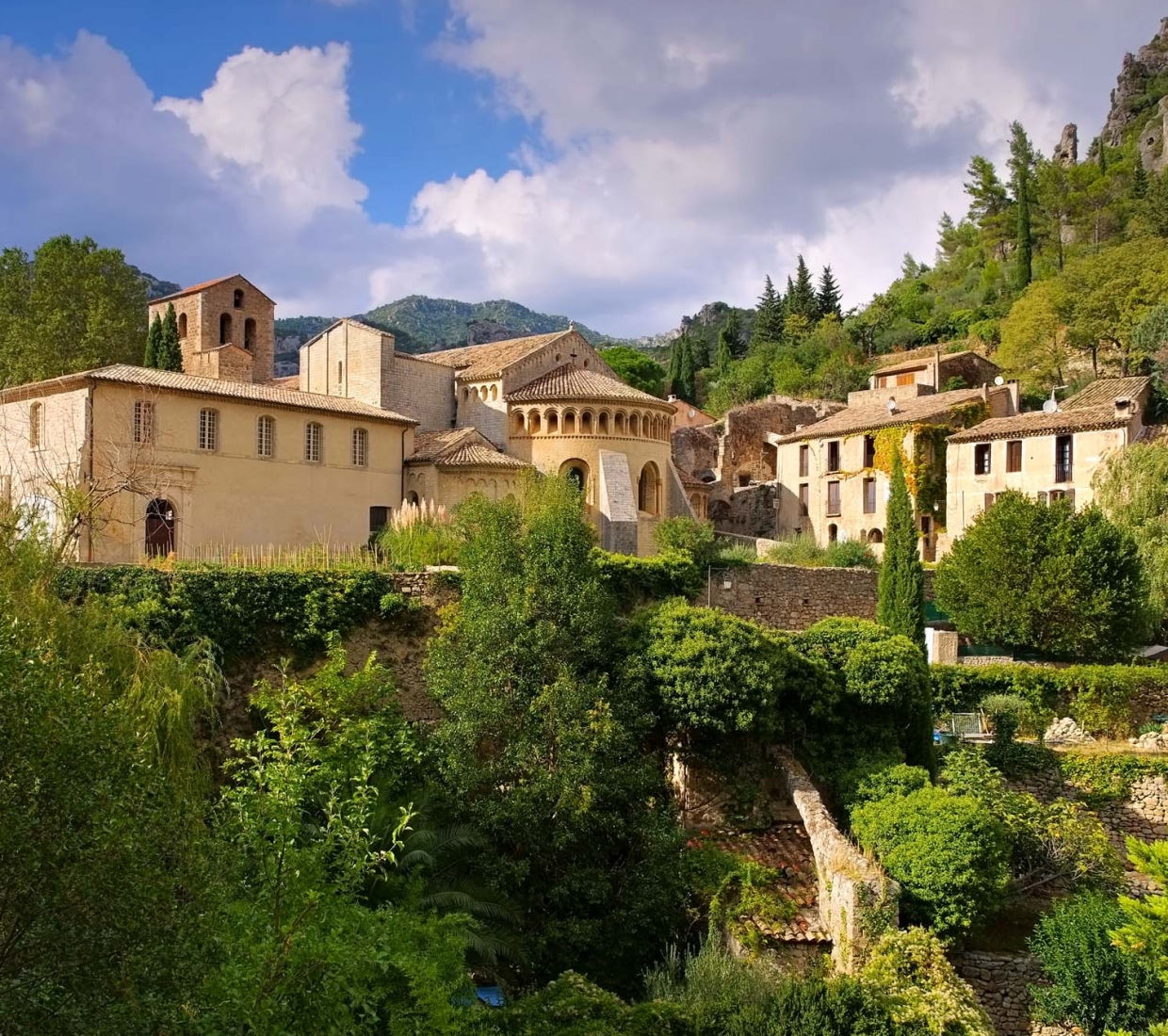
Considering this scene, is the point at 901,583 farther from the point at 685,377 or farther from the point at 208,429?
the point at 685,377

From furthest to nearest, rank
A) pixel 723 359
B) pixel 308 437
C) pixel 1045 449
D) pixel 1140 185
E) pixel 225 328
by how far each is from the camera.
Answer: pixel 723 359
pixel 1140 185
pixel 225 328
pixel 1045 449
pixel 308 437

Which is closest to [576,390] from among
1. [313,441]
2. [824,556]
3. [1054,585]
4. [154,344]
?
[313,441]

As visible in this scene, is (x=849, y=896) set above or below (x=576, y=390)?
below

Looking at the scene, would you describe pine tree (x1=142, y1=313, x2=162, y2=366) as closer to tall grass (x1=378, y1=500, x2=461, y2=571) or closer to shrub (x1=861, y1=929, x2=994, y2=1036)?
tall grass (x1=378, y1=500, x2=461, y2=571)

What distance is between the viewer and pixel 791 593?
30.6 meters

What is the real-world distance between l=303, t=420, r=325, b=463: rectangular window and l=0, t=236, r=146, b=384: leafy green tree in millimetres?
19008

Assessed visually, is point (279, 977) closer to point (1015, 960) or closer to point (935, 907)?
point (935, 907)

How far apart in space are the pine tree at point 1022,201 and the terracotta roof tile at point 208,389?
5498cm

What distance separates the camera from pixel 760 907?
1669 centimetres

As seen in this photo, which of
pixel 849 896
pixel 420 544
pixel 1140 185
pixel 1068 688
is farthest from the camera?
pixel 1140 185

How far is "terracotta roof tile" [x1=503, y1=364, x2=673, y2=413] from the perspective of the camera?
35156mm

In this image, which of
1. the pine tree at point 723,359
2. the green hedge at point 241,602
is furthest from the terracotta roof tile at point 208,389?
the pine tree at point 723,359

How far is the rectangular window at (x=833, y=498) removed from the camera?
45.0 metres

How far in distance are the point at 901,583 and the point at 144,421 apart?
20440 millimetres
